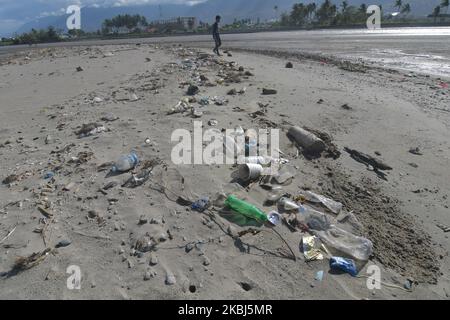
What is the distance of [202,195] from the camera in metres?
3.57

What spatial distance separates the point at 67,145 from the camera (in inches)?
191

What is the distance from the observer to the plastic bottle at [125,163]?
3.97 metres

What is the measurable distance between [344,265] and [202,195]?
1.51 m

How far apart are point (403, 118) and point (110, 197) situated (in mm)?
5425

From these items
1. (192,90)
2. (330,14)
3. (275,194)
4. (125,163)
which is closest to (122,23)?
(330,14)

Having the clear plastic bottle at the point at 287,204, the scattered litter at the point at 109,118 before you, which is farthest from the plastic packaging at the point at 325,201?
the scattered litter at the point at 109,118

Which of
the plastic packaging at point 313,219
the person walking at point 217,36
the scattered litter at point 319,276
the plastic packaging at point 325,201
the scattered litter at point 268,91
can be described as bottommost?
the scattered litter at point 319,276

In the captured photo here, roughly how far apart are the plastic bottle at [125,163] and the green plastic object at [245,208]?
1310 mm

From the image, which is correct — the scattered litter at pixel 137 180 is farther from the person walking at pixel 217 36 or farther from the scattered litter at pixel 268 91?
the person walking at pixel 217 36

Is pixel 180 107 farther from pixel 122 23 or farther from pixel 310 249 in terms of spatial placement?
pixel 122 23

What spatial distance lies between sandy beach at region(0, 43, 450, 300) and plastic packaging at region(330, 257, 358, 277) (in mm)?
65

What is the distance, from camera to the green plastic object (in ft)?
10.6
